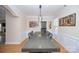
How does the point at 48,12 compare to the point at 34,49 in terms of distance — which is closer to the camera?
the point at 34,49

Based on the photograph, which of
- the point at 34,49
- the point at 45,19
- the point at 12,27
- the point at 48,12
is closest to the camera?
the point at 34,49

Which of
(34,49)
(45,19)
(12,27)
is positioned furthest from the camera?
(12,27)

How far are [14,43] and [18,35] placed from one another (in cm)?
45
